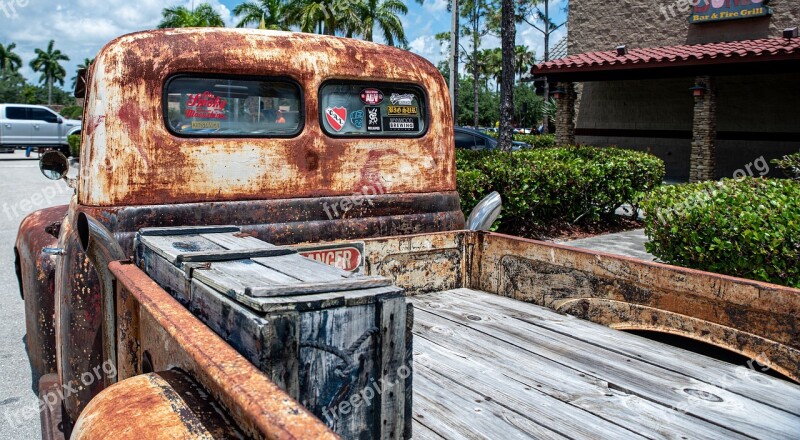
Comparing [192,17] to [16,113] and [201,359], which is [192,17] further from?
[201,359]

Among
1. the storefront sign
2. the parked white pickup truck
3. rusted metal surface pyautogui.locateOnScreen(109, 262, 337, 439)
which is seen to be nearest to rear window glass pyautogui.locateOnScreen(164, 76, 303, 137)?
rusted metal surface pyautogui.locateOnScreen(109, 262, 337, 439)

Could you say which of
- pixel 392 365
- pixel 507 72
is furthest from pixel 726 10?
pixel 392 365

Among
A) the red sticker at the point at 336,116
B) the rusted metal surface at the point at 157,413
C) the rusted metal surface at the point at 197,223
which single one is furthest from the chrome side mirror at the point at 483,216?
the rusted metal surface at the point at 157,413

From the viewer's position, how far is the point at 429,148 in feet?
11.8

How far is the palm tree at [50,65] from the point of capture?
3383 inches

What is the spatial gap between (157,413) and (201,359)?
0.64 feet

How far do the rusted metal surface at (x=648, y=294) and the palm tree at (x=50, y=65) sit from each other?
95.3 meters

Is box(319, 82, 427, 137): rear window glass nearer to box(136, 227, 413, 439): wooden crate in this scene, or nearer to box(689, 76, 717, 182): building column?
box(136, 227, 413, 439): wooden crate

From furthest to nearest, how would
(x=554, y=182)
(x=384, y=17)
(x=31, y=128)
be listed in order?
(x=384, y=17) → (x=31, y=128) → (x=554, y=182)

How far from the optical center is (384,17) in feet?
115

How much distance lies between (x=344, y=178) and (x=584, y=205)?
731 centimetres

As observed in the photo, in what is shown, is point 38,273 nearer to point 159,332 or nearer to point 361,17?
point 159,332

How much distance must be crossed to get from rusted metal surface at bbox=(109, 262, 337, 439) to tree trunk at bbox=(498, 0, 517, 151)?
11408 millimetres

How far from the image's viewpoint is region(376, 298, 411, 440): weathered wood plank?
1.71m
